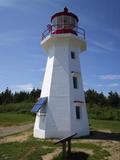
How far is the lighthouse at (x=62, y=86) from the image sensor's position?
1927cm

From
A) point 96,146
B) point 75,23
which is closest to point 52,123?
point 96,146

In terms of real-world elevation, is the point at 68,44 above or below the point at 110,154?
above

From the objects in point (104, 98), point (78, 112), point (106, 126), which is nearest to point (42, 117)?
point (78, 112)

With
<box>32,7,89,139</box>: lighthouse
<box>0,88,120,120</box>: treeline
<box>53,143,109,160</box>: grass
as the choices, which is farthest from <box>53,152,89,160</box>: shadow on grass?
<box>0,88,120,120</box>: treeline

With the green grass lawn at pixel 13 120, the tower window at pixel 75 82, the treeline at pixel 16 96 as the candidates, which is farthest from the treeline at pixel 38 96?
the tower window at pixel 75 82

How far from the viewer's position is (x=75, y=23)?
2078 cm

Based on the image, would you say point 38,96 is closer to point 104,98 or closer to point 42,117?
point 104,98

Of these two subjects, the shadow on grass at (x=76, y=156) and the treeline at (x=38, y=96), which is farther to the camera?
the treeline at (x=38, y=96)

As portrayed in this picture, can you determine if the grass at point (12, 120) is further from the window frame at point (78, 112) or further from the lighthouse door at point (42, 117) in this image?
the window frame at point (78, 112)

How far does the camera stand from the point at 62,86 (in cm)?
1986

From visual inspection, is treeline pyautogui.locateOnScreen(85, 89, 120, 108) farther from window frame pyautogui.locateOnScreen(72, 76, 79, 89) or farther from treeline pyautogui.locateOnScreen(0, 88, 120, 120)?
window frame pyautogui.locateOnScreen(72, 76, 79, 89)

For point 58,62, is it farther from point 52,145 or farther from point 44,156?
point 44,156

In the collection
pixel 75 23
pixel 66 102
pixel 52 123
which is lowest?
pixel 52 123

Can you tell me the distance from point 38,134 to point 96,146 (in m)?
5.67
